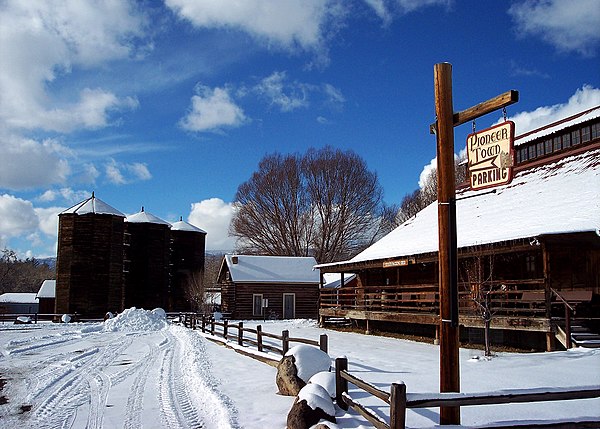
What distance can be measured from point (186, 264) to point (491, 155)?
50200 millimetres

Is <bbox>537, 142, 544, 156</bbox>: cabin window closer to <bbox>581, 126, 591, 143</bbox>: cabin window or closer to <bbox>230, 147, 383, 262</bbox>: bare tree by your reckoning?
<bbox>581, 126, 591, 143</bbox>: cabin window

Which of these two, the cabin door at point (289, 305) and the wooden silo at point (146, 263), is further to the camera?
the wooden silo at point (146, 263)

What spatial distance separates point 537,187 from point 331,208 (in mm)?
33795

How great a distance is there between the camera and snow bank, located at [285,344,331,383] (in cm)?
992

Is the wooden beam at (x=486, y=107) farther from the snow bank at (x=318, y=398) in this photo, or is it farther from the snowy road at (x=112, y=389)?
the snowy road at (x=112, y=389)

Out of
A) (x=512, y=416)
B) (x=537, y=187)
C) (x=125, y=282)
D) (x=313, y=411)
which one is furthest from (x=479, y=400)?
(x=125, y=282)

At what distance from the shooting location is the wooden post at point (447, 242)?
21.2 feet

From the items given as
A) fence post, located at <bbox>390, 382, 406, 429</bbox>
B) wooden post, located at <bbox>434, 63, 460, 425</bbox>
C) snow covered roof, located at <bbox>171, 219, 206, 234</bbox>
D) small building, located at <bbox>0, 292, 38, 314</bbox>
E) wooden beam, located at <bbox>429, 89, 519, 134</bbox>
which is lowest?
small building, located at <bbox>0, 292, 38, 314</bbox>

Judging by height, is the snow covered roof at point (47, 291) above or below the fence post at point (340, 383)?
above

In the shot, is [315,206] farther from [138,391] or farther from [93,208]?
[138,391]

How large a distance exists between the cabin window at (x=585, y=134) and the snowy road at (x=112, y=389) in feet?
55.2

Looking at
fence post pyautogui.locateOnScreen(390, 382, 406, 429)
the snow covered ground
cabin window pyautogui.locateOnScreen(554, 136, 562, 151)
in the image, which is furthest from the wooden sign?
cabin window pyautogui.locateOnScreen(554, 136, 562, 151)

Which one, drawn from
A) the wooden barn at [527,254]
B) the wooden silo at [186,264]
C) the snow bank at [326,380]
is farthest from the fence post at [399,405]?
the wooden silo at [186,264]

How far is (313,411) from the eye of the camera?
761 cm
